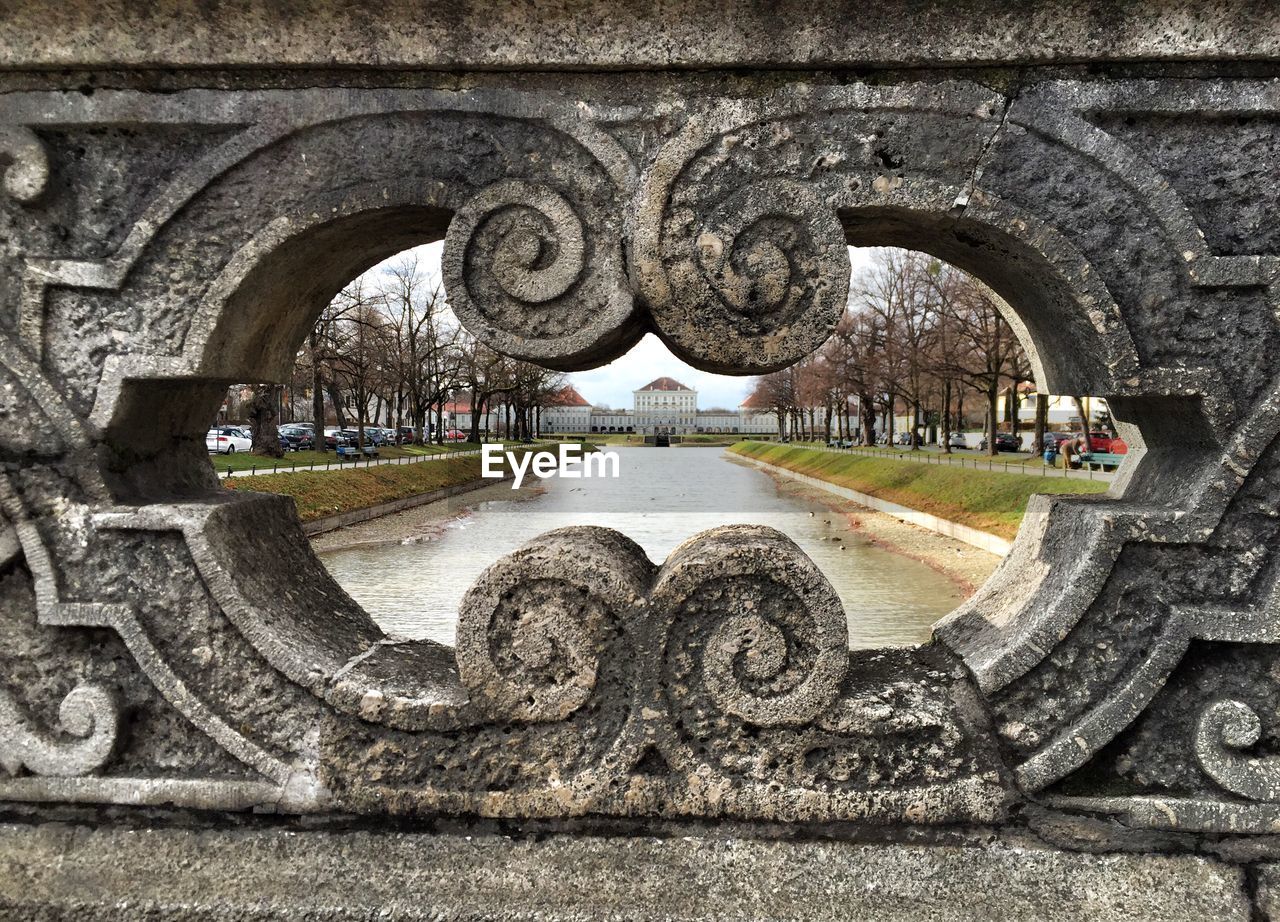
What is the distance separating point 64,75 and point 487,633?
1.91 metres

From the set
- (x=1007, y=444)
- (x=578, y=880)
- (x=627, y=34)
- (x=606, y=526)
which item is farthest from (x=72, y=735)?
(x=1007, y=444)

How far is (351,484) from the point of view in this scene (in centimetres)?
1823

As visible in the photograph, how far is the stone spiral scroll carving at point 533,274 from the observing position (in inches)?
84.1

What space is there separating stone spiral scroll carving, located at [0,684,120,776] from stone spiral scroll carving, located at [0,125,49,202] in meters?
1.34

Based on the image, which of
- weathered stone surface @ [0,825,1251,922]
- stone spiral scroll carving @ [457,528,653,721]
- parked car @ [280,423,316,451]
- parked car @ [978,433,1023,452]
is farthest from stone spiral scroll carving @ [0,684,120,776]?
parked car @ [978,433,1023,452]

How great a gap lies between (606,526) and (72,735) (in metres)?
3.27

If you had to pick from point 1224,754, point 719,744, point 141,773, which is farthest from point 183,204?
point 1224,754

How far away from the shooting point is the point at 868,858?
2.06m

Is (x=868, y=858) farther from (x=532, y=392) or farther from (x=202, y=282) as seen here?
(x=532, y=392)

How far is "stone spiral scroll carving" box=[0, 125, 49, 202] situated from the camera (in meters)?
2.12

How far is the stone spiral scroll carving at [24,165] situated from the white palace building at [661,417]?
103 metres

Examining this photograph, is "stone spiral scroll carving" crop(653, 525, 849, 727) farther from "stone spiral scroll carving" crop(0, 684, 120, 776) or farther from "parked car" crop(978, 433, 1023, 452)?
"parked car" crop(978, 433, 1023, 452)

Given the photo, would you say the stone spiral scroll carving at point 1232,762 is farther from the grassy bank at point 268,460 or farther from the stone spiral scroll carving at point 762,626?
the grassy bank at point 268,460

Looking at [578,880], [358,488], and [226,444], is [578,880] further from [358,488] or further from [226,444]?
[226,444]
